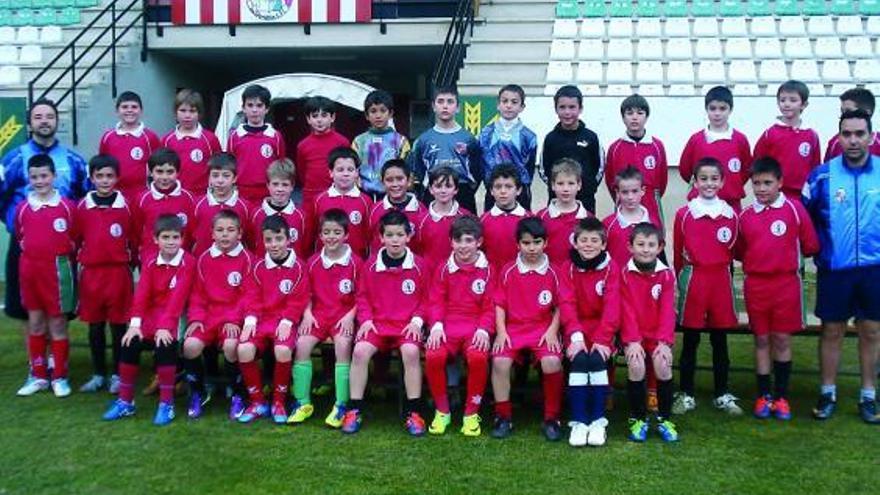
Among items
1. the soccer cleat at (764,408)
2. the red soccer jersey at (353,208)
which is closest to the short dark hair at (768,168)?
the soccer cleat at (764,408)

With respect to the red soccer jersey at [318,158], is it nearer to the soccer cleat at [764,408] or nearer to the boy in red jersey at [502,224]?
the boy in red jersey at [502,224]

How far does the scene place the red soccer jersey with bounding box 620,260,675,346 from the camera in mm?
4633

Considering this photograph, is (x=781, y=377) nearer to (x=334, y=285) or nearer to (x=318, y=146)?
(x=334, y=285)

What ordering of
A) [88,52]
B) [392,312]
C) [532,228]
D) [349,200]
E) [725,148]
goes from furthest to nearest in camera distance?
[88,52] < [725,148] < [349,200] < [392,312] < [532,228]

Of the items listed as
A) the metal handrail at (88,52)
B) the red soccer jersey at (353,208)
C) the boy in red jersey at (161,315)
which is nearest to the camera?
the boy in red jersey at (161,315)

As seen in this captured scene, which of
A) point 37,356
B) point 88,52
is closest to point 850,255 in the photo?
point 37,356

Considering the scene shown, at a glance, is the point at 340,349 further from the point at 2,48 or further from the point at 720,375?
the point at 2,48

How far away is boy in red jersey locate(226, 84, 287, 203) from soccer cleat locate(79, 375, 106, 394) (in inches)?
60.2

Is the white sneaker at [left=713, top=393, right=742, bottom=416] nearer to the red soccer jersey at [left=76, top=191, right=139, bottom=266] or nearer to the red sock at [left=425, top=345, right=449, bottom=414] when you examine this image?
the red sock at [left=425, top=345, right=449, bottom=414]

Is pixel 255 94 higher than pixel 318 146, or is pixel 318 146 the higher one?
pixel 255 94

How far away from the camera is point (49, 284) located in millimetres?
5355

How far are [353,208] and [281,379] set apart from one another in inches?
48.0

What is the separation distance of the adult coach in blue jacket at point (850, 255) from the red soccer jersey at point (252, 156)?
3.55 meters

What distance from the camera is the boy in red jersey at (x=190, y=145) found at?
5.88 m
